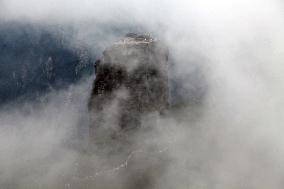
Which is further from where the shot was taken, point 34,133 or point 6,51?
point 6,51

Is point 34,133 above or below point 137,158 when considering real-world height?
below

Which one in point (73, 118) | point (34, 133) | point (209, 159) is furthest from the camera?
point (73, 118)

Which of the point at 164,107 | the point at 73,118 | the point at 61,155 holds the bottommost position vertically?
the point at 73,118

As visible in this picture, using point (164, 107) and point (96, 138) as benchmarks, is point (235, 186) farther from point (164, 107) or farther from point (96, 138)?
point (96, 138)

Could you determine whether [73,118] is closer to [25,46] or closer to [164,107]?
[164,107]

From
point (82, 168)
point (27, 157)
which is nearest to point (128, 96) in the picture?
point (82, 168)

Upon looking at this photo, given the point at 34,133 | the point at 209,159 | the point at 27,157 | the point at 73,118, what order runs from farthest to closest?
the point at 73,118
the point at 34,133
the point at 27,157
the point at 209,159
